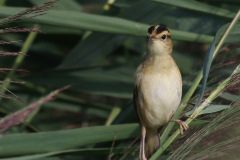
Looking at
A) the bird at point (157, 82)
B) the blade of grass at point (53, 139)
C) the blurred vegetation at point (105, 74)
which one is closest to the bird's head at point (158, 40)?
the bird at point (157, 82)

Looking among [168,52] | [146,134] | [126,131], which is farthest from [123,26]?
[146,134]

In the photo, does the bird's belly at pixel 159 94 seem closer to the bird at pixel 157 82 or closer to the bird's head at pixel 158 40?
the bird at pixel 157 82

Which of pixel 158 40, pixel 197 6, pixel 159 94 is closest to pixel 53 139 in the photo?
pixel 159 94

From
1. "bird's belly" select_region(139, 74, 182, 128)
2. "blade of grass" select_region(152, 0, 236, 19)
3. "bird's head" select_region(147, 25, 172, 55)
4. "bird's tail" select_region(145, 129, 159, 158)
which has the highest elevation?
"blade of grass" select_region(152, 0, 236, 19)

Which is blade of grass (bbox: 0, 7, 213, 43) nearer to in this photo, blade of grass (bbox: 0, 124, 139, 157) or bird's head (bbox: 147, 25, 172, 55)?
bird's head (bbox: 147, 25, 172, 55)

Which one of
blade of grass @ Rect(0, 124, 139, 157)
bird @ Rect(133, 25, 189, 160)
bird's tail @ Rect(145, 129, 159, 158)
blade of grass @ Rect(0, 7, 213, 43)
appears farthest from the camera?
bird's tail @ Rect(145, 129, 159, 158)

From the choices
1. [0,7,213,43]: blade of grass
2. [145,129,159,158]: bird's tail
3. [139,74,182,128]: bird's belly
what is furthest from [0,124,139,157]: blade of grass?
[0,7,213,43]: blade of grass

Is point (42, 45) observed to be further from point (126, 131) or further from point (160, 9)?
point (126, 131)
